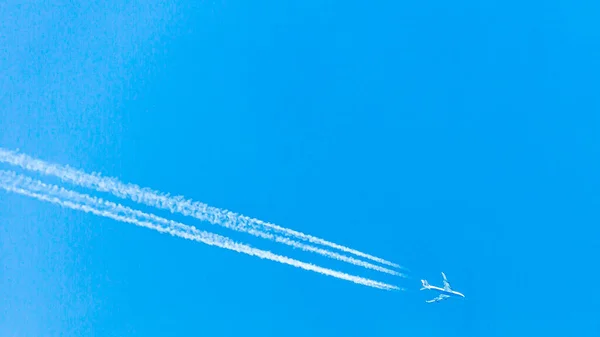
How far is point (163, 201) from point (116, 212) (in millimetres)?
921

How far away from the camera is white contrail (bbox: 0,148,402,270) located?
35.6ft

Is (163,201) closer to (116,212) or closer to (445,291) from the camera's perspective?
(116,212)

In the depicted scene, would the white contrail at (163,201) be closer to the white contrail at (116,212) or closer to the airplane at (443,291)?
the white contrail at (116,212)

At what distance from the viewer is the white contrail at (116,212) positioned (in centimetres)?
1063

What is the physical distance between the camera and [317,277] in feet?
39.2

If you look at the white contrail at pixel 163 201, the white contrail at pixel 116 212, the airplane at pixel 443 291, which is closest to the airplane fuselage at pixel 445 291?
the airplane at pixel 443 291

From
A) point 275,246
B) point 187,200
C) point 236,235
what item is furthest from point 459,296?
point 187,200

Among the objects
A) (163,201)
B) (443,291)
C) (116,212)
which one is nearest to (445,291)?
(443,291)

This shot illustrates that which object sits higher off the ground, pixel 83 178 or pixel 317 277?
pixel 83 178

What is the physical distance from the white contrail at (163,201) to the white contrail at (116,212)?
0.78 feet

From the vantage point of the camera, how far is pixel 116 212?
35.9 ft

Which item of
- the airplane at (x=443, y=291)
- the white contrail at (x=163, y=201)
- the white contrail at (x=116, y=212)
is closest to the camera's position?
the white contrail at (x=116, y=212)

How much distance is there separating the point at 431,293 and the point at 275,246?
12.2ft

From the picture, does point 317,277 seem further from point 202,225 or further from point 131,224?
point 131,224
